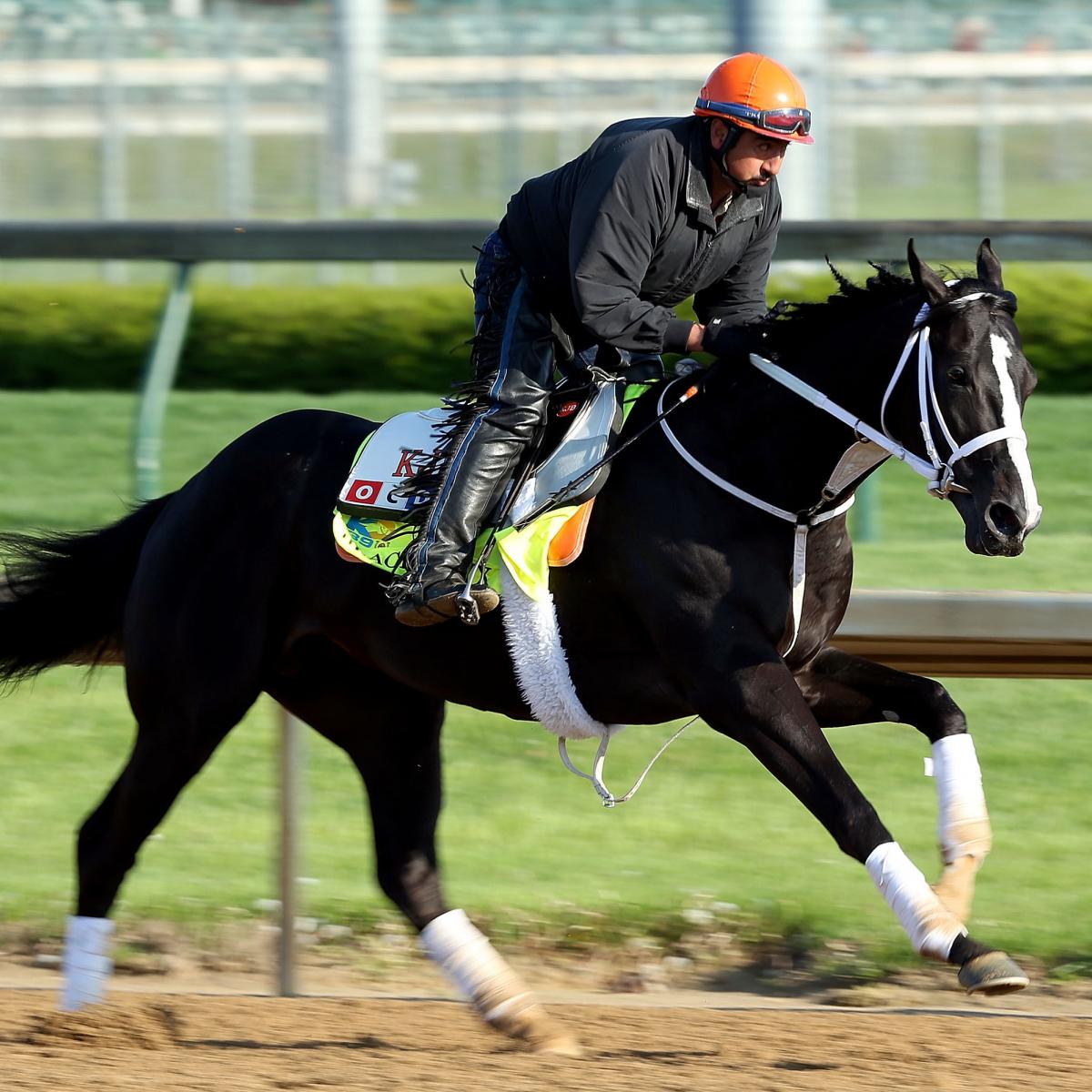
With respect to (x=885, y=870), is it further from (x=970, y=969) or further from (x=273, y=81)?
(x=273, y=81)

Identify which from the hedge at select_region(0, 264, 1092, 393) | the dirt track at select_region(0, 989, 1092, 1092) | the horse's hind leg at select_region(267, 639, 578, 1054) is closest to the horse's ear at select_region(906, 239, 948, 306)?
the dirt track at select_region(0, 989, 1092, 1092)

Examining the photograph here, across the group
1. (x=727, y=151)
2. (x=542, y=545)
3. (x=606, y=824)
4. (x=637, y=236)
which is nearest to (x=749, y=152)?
(x=727, y=151)

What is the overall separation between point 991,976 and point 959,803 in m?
0.46

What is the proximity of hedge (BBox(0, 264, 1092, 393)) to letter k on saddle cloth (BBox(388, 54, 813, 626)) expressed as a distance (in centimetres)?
533

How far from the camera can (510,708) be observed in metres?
4.62

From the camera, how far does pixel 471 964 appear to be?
15.5 feet

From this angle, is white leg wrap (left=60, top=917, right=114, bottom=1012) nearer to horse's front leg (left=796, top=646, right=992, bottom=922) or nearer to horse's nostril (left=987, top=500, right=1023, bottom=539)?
horse's front leg (left=796, top=646, right=992, bottom=922)

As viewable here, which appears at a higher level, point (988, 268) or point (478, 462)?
point (988, 268)

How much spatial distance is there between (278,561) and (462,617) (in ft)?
2.29

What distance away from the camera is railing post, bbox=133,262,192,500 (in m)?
6.72

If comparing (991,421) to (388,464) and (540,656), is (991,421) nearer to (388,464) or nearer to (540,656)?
(540,656)

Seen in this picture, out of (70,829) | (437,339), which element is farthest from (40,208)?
(70,829)

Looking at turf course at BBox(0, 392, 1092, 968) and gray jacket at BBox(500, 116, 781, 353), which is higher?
gray jacket at BBox(500, 116, 781, 353)

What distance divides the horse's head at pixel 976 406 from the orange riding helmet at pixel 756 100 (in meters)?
0.52
